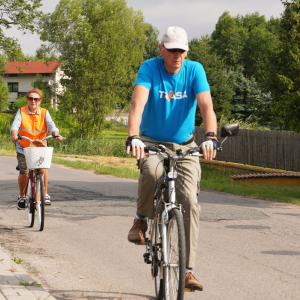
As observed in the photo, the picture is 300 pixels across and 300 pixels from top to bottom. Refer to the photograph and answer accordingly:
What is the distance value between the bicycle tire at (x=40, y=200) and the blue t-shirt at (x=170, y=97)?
3398 millimetres

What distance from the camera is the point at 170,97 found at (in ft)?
12.8

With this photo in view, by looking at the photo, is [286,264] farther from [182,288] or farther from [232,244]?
[182,288]

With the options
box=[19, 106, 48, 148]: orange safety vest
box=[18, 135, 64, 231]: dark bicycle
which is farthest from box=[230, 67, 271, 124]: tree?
box=[18, 135, 64, 231]: dark bicycle

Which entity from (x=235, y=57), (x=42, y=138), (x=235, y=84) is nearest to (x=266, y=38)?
(x=235, y=57)

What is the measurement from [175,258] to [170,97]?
4.12ft

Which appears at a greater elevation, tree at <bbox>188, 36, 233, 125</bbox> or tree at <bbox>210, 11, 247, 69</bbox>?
tree at <bbox>210, 11, 247, 69</bbox>

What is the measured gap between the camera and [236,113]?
145 ft

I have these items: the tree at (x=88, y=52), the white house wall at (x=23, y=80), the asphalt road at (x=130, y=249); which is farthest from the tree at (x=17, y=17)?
the white house wall at (x=23, y=80)

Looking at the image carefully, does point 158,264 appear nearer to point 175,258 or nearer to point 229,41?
point 175,258

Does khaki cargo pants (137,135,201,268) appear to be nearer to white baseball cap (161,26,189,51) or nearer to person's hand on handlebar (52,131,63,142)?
white baseball cap (161,26,189,51)

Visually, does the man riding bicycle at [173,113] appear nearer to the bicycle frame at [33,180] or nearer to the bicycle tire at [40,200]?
the bicycle tire at [40,200]

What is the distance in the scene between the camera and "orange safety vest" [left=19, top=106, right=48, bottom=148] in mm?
7438

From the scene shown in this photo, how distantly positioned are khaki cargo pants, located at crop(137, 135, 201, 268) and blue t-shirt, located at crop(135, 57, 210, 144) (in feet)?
0.38

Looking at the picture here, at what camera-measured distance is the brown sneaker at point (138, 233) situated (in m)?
4.17
